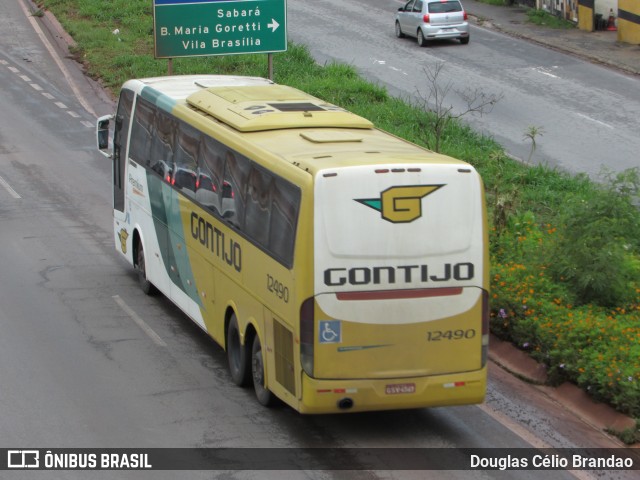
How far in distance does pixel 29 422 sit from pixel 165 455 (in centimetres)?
177

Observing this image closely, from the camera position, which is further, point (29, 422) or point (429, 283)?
point (29, 422)

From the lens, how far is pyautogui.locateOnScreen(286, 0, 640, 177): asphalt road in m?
27.6

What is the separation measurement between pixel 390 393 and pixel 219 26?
1481 centimetres

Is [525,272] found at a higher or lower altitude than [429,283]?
lower

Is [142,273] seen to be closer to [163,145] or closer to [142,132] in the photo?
[142,132]

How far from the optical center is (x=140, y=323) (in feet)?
54.6

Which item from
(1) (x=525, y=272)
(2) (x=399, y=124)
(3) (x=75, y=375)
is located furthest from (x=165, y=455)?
(2) (x=399, y=124)

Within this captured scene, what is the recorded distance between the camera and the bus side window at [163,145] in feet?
53.5

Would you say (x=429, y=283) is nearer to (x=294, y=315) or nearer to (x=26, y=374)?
(x=294, y=315)

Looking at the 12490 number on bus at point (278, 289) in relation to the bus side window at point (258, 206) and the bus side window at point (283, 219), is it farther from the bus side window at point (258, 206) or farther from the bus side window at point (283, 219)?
the bus side window at point (258, 206)

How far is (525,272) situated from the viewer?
1602 cm

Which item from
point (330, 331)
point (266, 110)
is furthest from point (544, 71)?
point (330, 331)

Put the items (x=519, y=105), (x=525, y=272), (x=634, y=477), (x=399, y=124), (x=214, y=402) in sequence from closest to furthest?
(x=634, y=477)
(x=214, y=402)
(x=525, y=272)
(x=399, y=124)
(x=519, y=105)

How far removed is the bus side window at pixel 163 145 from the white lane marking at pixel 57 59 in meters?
15.4
